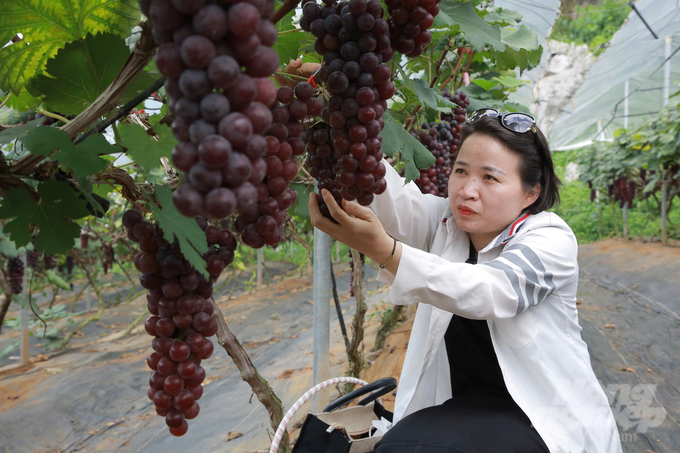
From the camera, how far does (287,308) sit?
8.44 meters

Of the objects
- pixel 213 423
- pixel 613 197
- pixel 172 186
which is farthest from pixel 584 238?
pixel 172 186

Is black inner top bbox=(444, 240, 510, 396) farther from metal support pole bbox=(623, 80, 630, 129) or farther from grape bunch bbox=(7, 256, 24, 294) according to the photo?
metal support pole bbox=(623, 80, 630, 129)

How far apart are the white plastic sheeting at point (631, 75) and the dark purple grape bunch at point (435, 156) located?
383 inches

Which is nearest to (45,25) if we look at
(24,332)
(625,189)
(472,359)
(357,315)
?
(472,359)

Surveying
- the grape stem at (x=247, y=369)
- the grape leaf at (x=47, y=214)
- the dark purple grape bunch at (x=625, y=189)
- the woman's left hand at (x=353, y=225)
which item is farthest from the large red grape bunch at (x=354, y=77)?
the dark purple grape bunch at (x=625, y=189)

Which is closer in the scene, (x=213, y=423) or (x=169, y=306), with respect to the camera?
(x=169, y=306)

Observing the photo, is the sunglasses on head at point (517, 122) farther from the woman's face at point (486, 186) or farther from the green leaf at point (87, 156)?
the green leaf at point (87, 156)

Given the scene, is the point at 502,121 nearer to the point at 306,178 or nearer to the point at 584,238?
the point at 306,178

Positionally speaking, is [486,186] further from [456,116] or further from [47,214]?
[47,214]

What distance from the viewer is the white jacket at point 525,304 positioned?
4.60 feet

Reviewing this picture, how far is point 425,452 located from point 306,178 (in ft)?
3.50

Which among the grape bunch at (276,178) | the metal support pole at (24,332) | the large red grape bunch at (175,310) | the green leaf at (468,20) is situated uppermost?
the green leaf at (468,20)

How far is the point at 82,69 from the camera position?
2.81ft

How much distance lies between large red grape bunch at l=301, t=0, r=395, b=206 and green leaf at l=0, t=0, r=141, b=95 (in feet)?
1.17
